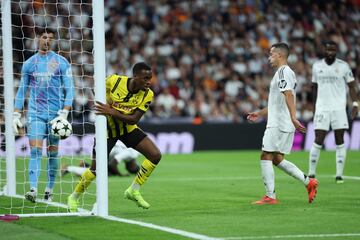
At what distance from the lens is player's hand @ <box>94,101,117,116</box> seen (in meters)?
9.83

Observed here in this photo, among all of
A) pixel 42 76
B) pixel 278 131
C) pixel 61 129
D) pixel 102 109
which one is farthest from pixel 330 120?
pixel 102 109

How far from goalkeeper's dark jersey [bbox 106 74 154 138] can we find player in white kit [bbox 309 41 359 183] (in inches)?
219

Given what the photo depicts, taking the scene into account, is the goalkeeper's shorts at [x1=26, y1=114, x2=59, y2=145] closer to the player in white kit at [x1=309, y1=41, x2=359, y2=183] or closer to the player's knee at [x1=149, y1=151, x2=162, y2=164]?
the player's knee at [x1=149, y1=151, x2=162, y2=164]

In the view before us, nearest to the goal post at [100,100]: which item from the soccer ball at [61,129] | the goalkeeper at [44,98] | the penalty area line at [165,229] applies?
the penalty area line at [165,229]

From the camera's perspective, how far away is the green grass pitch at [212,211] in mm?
8500

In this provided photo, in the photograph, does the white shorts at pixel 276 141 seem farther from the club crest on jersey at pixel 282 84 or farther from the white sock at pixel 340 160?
the white sock at pixel 340 160

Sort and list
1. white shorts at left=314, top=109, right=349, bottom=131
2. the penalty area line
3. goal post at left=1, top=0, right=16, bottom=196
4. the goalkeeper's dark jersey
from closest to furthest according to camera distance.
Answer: the penalty area line → the goalkeeper's dark jersey → goal post at left=1, top=0, right=16, bottom=196 → white shorts at left=314, top=109, right=349, bottom=131

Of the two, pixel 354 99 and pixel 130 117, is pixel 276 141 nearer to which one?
pixel 130 117

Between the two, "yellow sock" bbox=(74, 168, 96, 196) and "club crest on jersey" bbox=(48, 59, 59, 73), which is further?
"club crest on jersey" bbox=(48, 59, 59, 73)

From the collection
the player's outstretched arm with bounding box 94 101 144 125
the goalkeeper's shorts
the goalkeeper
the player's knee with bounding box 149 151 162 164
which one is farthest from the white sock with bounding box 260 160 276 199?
the goalkeeper's shorts

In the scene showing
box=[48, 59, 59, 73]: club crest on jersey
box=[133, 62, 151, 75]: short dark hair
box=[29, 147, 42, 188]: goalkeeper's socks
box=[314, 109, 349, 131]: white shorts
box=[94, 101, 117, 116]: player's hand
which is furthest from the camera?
box=[314, 109, 349, 131]: white shorts

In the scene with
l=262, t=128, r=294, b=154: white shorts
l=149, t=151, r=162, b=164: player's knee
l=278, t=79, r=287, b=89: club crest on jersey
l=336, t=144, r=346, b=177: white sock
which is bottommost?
l=336, t=144, r=346, b=177: white sock

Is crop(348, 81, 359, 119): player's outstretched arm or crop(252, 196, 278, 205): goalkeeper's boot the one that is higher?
crop(348, 81, 359, 119): player's outstretched arm

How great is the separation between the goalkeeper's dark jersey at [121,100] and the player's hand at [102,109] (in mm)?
646
